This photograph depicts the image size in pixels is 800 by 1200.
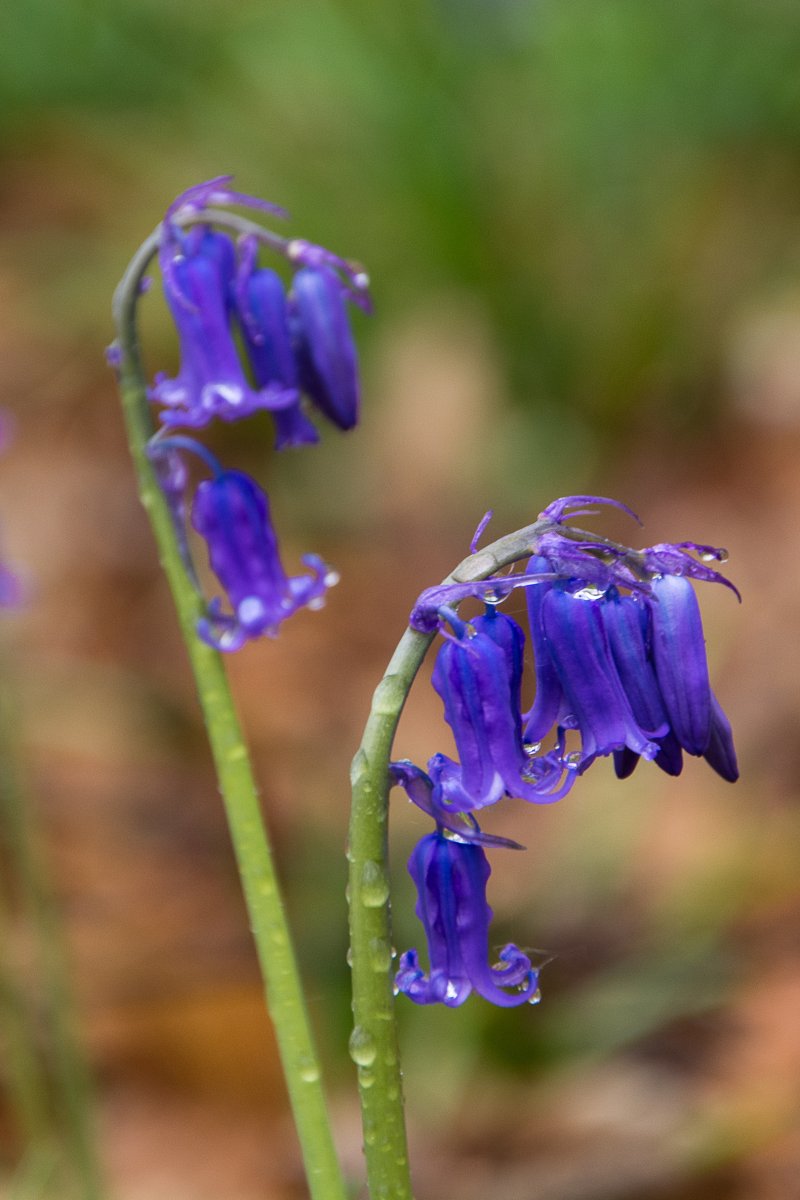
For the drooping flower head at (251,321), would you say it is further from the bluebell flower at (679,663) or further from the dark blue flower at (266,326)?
the bluebell flower at (679,663)

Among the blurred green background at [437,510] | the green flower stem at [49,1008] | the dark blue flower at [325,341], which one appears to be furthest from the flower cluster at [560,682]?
the blurred green background at [437,510]

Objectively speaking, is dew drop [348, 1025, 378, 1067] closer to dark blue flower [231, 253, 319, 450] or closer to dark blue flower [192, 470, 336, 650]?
dark blue flower [192, 470, 336, 650]

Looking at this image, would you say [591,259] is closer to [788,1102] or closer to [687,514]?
[687,514]

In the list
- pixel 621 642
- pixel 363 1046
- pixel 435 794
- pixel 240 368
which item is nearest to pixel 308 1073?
pixel 363 1046

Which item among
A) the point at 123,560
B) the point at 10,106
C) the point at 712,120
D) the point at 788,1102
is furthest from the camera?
the point at 10,106

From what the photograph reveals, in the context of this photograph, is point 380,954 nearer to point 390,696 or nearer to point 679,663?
point 390,696

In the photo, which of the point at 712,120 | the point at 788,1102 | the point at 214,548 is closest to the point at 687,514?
the point at 712,120
